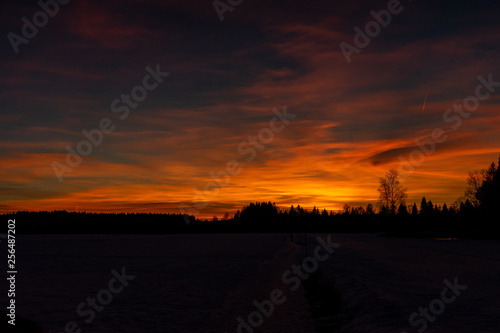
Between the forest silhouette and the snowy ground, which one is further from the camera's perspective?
the forest silhouette

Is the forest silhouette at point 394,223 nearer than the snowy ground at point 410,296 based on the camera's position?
No

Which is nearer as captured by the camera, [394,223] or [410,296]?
[410,296]

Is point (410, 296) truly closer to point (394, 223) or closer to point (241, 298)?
point (241, 298)

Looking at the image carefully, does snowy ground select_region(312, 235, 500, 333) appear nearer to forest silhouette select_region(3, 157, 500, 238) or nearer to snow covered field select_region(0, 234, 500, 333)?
snow covered field select_region(0, 234, 500, 333)

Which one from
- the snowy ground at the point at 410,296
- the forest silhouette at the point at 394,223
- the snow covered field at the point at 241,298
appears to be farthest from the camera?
the forest silhouette at the point at 394,223

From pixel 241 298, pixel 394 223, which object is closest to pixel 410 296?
pixel 241 298

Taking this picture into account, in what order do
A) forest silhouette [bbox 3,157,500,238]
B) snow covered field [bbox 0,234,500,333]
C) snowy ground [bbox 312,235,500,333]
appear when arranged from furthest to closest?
forest silhouette [bbox 3,157,500,238]
snow covered field [bbox 0,234,500,333]
snowy ground [bbox 312,235,500,333]

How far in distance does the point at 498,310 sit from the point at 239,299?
7.61 metres

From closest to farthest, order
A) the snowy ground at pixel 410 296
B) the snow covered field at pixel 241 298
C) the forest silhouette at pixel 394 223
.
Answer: the snowy ground at pixel 410 296
the snow covered field at pixel 241 298
the forest silhouette at pixel 394 223

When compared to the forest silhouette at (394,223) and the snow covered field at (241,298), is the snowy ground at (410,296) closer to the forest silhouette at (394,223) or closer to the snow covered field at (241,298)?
the snow covered field at (241,298)

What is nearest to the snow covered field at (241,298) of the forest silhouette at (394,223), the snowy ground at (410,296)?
the snowy ground at (410,296)

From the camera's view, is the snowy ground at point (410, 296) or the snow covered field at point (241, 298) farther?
the snow covered field at point (241, 298)

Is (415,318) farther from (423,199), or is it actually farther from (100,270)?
(423,199)

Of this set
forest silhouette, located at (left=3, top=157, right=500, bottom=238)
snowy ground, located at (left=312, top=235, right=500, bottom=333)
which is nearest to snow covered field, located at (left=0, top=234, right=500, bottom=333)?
snowy ground, located at (left=312, top=235, right=500, bottom=333)
